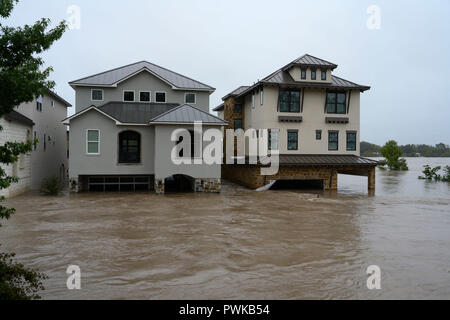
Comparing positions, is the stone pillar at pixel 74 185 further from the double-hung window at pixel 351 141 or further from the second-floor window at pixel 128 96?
the double-hung window at pixel 351 141

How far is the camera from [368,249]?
10227 mm

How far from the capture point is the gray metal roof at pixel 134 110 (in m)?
22.2

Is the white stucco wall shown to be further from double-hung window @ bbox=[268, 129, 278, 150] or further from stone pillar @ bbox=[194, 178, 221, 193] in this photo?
double-hung window @ bbox=[268, 129, 278, 150]

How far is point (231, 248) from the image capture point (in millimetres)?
10156

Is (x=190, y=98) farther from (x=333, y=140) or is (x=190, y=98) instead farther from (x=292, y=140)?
(x=333, y=140)

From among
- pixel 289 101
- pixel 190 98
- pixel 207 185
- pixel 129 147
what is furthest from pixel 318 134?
pixel 129 147

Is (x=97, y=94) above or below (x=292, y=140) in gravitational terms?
above

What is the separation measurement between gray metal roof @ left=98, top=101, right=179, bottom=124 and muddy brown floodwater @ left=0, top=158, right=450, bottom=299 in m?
6.09

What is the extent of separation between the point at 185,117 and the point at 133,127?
11.3 ft

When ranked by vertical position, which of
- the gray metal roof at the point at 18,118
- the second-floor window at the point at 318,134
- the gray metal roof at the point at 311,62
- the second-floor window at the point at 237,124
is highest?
the gray metal roof at the point at 311,62

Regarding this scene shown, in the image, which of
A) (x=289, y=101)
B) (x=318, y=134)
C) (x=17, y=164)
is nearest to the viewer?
(x=17, y=164)

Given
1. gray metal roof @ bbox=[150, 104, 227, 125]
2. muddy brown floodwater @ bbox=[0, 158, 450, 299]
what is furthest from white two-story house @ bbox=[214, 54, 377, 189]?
muddy brown floodwater @ bbox=[0, 158, 450, 299]

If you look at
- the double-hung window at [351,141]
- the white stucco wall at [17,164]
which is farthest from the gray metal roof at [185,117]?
the double-hung window at [351,141]

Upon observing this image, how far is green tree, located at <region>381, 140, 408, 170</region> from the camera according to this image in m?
58.2
